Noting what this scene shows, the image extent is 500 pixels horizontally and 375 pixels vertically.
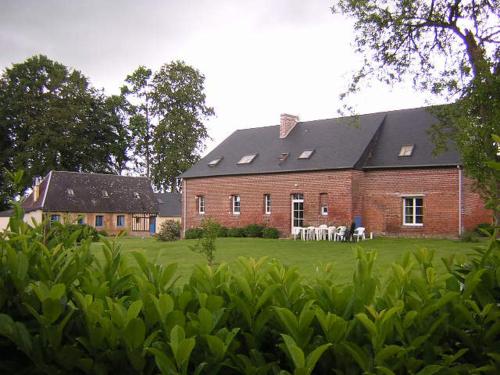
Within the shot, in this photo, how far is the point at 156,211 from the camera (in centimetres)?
5350

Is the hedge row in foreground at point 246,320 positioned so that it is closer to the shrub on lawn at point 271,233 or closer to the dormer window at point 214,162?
the shrub on lawn at point 271,233

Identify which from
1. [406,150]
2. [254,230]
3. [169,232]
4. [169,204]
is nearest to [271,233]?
[254,230]

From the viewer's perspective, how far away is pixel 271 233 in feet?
106

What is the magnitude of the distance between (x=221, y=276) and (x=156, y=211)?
51.9 m

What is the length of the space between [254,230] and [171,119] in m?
24.9

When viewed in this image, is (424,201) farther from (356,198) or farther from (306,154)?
(306,154)

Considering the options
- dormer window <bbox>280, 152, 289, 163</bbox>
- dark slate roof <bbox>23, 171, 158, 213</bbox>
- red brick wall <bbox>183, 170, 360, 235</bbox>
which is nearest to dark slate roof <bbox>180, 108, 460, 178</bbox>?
dormer window <bbox>280, 152, 289, 163</bbox>

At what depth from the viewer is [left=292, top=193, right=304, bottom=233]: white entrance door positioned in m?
32.2

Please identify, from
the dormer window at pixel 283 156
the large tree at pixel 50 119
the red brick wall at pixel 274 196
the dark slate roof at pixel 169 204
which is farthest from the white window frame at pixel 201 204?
the large tree at pixel 50 119

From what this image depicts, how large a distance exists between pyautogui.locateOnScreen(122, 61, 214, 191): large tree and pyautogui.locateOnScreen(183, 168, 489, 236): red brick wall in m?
18.2

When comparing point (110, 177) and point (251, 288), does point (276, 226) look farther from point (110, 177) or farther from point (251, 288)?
point (251, 288)

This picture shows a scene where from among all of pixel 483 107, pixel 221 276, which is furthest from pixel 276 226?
pixel 221 276

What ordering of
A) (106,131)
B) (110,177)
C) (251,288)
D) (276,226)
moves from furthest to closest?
(106,131) < (110,177) < (276,226) < (251,288)

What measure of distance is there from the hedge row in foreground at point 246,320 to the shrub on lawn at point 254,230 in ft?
101
